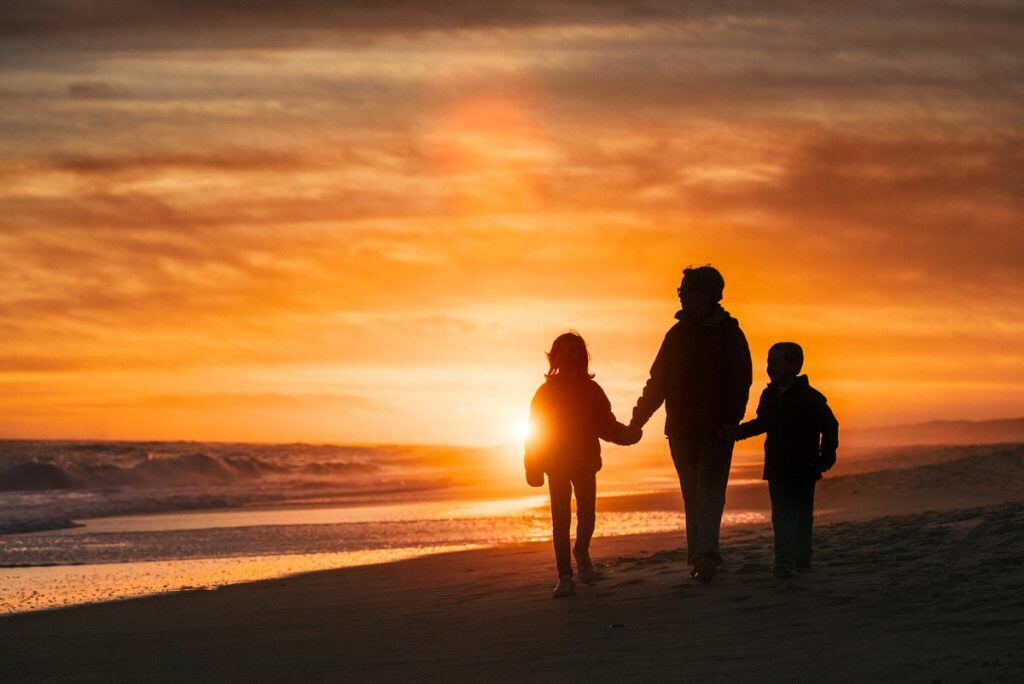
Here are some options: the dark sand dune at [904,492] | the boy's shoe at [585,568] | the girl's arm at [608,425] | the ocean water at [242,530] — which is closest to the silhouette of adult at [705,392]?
the girl's arm at [608,425]

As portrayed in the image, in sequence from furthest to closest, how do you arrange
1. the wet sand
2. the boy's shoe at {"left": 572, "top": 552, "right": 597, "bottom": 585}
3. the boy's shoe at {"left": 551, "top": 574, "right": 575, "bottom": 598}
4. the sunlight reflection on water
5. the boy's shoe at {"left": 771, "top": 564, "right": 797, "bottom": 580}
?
the sunlight reflection on water → the boy's shoe at {"left": 572, "top": 552, "right": 597, "bottom": 585} → the boy's shoe at {"left": 551, "top": 574, "right": 575, "bottom": 598} → the boy's shoe at {"left": 771, "top": 564, "right": 797, "bottom": 580} → the wet sand

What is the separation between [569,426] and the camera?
27.4ft

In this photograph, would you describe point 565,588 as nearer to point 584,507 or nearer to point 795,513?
point 584,507

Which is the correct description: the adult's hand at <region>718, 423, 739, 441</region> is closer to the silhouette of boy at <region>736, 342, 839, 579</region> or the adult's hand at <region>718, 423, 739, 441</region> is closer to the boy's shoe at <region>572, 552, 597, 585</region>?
the silhouette of boy at <region>736, 342, 839, 579</region>

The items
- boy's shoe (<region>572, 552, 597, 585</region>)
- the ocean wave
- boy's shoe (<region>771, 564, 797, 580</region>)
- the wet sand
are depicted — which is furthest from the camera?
the ocean wave

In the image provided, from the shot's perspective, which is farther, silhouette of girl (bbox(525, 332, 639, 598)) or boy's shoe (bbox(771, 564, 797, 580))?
silhouette of girl (bbox(525, 332, 639, 598))

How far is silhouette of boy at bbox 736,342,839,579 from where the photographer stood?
7.87 m

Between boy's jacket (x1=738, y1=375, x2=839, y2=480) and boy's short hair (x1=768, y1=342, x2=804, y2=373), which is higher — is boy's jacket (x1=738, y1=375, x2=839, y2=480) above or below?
below

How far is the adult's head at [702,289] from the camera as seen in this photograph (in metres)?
7.95

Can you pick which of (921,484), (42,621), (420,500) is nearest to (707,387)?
(42,621)

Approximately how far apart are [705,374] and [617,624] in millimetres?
1953

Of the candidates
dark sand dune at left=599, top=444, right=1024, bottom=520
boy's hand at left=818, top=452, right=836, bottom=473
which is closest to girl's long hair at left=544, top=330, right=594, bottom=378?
boy's hand at left=818, top=452, right=836, bottom=473

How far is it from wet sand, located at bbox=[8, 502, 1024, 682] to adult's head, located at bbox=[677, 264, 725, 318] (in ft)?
6.34

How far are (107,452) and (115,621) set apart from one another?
203 feet
